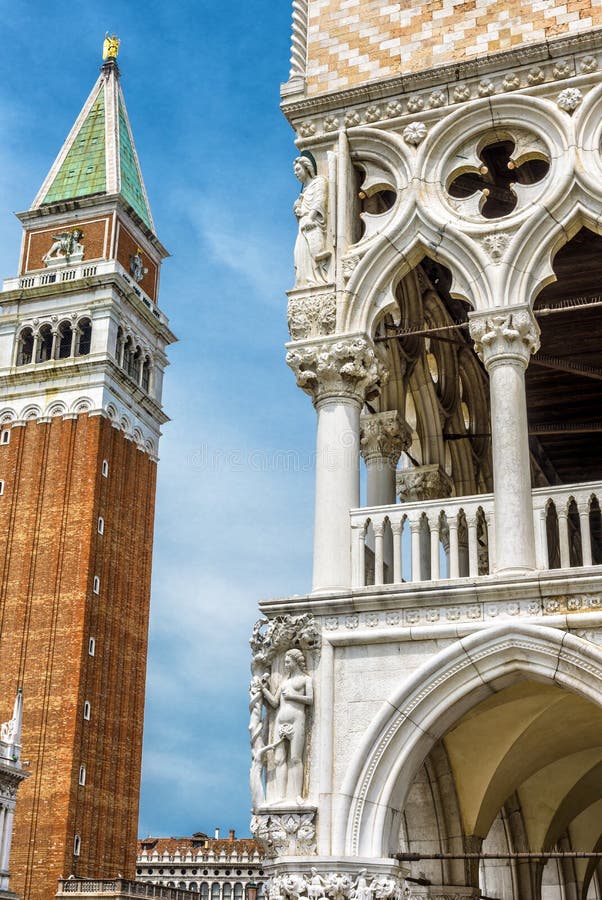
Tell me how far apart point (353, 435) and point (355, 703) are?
101 inches

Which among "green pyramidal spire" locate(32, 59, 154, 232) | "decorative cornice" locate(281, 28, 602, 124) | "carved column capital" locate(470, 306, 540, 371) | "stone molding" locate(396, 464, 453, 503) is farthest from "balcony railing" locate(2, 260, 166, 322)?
"carved column capital" locate(470, 306, 540, 371)

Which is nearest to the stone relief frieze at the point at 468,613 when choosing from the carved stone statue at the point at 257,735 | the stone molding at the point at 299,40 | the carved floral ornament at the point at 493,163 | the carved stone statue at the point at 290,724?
the carved stone statue at the point at 290,724

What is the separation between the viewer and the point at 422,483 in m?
15.2

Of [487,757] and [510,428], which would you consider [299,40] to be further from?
[487,757]

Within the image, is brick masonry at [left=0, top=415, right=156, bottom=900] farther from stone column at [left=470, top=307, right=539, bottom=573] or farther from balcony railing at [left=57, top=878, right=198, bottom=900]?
stone column at [left=470, top=307, right=539, bottom=573]

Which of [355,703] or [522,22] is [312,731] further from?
[522,22]

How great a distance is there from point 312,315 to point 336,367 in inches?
25.1

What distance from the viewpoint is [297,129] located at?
41.6ft

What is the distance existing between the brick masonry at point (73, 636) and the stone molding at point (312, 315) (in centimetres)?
4074

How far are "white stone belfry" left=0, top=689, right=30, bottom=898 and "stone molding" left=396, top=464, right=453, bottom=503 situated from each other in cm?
3361

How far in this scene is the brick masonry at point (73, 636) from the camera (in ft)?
162

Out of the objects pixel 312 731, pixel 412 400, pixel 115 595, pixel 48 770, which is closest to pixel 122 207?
pixel 115 595

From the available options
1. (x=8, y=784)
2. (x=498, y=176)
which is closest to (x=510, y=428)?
(x=498, y=176)

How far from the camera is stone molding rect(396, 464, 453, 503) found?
15.2m
